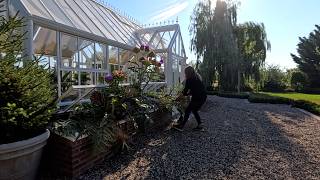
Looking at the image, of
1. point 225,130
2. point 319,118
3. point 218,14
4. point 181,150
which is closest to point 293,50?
point 218,14

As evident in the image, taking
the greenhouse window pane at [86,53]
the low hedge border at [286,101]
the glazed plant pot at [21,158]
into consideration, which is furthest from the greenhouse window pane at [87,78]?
the low hedge border at [286,101]

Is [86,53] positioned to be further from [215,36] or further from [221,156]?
[215,36]

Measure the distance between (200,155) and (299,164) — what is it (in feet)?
5.36

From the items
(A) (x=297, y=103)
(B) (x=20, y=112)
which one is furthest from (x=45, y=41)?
(A) (x=297, y=103)

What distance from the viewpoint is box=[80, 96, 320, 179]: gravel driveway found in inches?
166

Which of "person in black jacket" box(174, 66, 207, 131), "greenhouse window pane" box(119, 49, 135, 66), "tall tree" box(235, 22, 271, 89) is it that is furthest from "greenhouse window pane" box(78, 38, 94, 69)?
"tall tree" box(235, 22, 271, 89)

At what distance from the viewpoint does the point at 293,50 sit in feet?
123

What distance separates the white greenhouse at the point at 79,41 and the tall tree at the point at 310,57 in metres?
26.1

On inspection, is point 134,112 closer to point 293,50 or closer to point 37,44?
point 37,44

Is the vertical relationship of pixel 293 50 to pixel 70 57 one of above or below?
above

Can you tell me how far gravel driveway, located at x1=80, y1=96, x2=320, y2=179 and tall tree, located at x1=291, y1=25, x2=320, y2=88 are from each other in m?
28.8

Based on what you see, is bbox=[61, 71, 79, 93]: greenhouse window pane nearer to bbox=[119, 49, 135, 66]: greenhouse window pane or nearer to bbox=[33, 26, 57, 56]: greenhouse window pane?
bbox=[33, 26, 57, 56]: greenhouse window pane

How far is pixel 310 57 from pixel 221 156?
34591 millimetres

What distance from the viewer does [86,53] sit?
28.3ft
